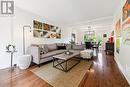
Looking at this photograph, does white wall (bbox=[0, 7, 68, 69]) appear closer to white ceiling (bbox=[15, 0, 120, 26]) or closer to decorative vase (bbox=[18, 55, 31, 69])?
white ceiling (bbox=[15, 0, 120, 26])

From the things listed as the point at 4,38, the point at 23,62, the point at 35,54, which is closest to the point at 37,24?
the point at 4,38

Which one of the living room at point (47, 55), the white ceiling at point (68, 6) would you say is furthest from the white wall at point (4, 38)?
the white ceiling at point (68, 6)

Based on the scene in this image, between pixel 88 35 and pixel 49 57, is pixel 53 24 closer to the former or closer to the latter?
pixel 49 57

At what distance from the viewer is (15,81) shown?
86.1 inches

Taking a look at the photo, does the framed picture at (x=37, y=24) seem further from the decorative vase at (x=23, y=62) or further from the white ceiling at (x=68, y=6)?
the decorative vase at (x=23, y=62)

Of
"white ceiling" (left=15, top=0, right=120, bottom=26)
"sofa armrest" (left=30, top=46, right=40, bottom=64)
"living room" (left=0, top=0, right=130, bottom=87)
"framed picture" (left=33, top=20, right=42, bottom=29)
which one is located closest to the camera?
"living room" (left=0, top=0, right=130, bottom=87)

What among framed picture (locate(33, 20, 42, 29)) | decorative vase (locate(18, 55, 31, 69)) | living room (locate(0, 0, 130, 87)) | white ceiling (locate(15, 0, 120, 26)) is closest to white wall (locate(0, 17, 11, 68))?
living room (locate(0, 0, 130, 87))

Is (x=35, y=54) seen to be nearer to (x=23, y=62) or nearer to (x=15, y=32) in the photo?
(x=23, y=62)

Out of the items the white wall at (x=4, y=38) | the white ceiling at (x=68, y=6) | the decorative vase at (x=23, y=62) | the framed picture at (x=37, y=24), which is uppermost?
the white ceiling at (x=68, y=6)

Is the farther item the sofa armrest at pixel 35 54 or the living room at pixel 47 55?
the sofa armrest at pixel 35 54

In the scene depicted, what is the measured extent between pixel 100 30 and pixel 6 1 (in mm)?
8825

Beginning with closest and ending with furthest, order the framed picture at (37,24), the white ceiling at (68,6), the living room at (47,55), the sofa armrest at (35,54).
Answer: the living room at (47,55), the white ceiling at (68,6), the sofa armrest at (35,54), the framed picture at (37,24)

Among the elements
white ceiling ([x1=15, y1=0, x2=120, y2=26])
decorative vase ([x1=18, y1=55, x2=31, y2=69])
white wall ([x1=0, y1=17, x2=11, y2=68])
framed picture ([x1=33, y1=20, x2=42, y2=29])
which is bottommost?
decorative vase ([x1=18, y1=55, x2=31, y2=69])

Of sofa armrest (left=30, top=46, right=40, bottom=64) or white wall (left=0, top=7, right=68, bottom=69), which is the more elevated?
white wall (left=0, top=7, right=68, bottom=69)
